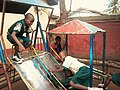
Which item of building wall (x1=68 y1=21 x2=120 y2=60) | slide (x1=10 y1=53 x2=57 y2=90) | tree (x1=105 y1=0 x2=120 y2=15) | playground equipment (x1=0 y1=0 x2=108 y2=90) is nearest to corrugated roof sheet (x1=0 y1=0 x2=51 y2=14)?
playground equipment (x1=0 y1=0 x2=108 y2=90)

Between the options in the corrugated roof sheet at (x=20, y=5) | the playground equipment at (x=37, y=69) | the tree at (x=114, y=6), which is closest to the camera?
the playground equipment at (x=37, y=69)

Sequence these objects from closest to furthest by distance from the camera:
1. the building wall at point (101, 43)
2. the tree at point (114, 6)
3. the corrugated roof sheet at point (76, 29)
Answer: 1. the corrugated roof sheet at point (76, 29)
2. the building wall at point (101, 43)
3. the tree at point (114, 6)

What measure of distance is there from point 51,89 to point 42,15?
8.93 metres

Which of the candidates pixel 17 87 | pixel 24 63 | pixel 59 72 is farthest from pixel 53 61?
pixel 17 87

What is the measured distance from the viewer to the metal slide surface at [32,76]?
13.2 ft

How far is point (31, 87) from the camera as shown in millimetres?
3916

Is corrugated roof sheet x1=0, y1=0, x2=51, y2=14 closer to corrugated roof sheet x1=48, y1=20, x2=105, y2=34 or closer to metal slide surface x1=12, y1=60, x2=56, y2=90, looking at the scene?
corrugated roof sheet x1=48, y1=20, x2=105, y2=34

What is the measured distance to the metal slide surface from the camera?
402cm

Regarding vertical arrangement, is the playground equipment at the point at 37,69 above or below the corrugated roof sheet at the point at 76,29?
below

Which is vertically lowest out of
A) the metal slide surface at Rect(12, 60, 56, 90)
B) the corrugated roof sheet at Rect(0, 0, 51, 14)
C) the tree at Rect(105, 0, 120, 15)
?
the metal slide surface at Rect(12, 60, 56, 90)

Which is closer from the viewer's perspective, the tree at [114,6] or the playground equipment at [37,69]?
the playground equipment at [37,69]

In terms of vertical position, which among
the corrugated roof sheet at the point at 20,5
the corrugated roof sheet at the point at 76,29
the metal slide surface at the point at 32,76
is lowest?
the metal slide surface at the point at 32,76

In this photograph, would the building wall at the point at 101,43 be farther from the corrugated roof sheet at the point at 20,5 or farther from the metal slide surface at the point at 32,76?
the metal slide surface at the point at 32,76

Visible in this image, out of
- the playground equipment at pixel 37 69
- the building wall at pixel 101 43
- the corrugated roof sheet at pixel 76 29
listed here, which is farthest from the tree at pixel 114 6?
the playground equipment at pixel 37 69
